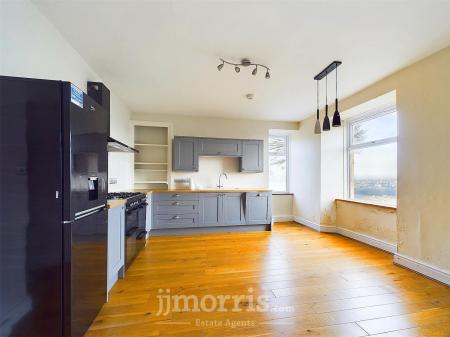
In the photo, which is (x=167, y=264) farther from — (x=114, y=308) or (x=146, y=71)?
(x=146, y=71)

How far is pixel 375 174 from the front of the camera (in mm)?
3510

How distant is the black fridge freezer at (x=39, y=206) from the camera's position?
43.4 inches

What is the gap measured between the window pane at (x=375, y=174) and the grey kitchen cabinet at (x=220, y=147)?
2.40m

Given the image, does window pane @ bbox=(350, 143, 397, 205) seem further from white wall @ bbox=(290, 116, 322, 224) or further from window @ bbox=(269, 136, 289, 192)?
window @ bbox=(269, 136, 289, 192)

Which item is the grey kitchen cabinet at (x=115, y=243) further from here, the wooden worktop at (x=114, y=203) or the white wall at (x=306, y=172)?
the white wall at (x=306, y=172)

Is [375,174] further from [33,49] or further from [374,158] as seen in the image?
[33,49]

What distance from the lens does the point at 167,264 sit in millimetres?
2625

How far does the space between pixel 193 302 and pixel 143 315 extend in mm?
433

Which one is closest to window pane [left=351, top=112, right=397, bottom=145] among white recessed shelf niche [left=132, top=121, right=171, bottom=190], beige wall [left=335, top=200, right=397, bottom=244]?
beige wall [left=335, top=200, right=397, bottom=244]

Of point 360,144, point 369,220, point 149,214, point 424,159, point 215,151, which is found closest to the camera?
point 424,159

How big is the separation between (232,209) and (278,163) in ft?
6.61

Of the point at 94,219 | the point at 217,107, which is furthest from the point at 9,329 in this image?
the point at 217,107

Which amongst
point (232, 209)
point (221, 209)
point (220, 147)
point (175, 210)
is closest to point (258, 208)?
point (232, 209)

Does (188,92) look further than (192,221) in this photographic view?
No
